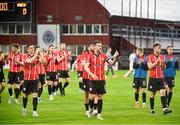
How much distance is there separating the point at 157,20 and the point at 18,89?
54.5 metres

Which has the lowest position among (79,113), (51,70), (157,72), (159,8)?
(79,113)

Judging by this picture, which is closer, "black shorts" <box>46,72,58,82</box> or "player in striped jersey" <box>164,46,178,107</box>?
"player in striped jersey" <box>164,46,178,107</box>

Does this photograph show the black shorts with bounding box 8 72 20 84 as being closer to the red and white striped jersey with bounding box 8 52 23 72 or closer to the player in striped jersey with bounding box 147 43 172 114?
the red and white striped jersey with bounding box 8 52 23 72

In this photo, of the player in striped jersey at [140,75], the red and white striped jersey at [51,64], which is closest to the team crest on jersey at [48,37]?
the red and white striped jersey at [51,64]

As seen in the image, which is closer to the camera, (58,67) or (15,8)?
(58,67)

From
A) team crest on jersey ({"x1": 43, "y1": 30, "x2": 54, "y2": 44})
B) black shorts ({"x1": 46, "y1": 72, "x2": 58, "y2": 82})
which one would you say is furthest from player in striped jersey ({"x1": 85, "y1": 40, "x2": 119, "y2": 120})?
team crest on jersey ({"x1": 43, "y1": 30, "x2": 54, "y2": 44})

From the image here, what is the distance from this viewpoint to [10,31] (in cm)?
7606

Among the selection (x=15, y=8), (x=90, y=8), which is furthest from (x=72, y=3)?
(x=15, y=8)

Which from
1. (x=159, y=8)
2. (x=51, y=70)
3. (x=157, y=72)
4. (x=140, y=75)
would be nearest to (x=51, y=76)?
(x=51, y=70)

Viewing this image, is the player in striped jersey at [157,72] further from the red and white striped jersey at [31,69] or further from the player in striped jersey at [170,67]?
the red and white striped jersey at [31,69]

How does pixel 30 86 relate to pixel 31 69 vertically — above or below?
below

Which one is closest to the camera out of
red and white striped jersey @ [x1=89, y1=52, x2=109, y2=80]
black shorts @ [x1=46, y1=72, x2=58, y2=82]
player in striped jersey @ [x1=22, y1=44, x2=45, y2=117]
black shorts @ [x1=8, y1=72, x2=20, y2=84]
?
red and white striped jersey @ [x1=89, y1=52, x2=109, y2=80]

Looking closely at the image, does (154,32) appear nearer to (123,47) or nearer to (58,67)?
(123,47)

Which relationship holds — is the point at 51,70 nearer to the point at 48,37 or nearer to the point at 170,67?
the point at 170,67
